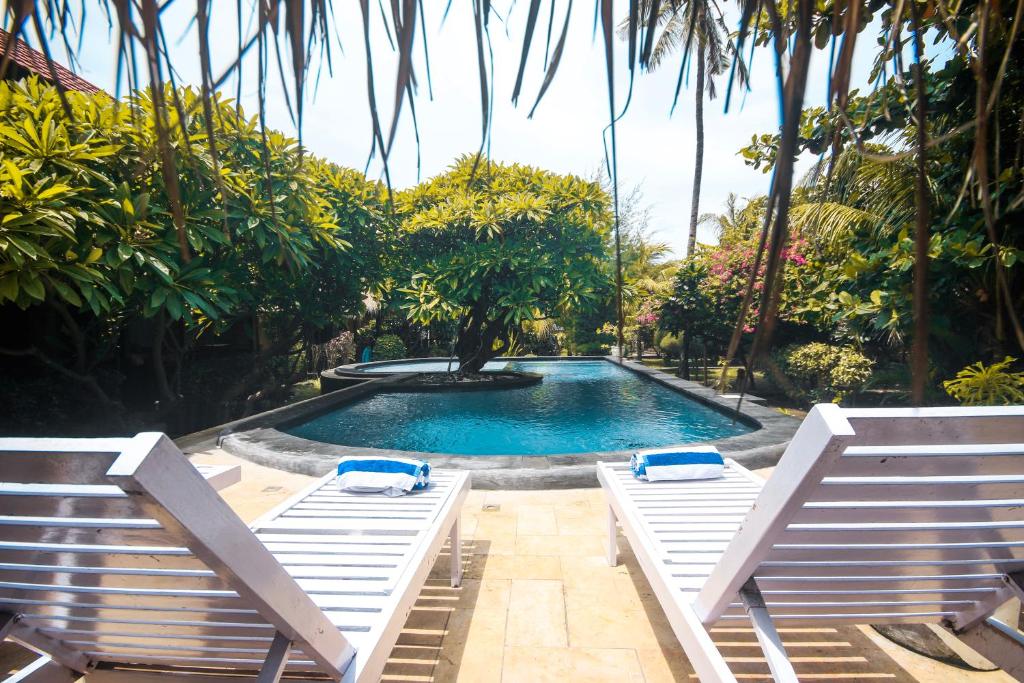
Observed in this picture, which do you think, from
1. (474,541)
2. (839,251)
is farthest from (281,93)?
(839,251)

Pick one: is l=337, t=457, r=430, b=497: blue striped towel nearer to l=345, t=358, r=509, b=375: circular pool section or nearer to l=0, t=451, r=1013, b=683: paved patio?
l=0, t=451, r=1013, b=683: paved patio

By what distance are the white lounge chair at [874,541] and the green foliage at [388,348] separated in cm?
1775

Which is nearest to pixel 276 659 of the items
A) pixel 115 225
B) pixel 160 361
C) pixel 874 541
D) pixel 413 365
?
pixel 874 541

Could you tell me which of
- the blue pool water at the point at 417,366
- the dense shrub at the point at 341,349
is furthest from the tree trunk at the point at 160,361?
the dense shrub at the point at 341,349

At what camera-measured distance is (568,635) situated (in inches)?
88.0

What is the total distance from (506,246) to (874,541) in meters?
10.1

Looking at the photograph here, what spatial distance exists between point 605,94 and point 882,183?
647 centimetres

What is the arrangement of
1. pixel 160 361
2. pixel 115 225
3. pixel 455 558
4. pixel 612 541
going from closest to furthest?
pixel 455 558 < pixel 612 541 < pixel 115 225 < pixel 160 361

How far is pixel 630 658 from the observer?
6.82 ft

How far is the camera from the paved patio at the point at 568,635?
1984 mm

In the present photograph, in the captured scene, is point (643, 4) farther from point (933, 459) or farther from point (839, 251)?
point (839, 251)

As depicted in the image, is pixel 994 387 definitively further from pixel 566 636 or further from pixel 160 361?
pixel 160 361

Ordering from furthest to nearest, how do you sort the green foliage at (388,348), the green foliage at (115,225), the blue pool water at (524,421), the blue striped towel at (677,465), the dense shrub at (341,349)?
the green foliage at (388,348), the dense shrub at (341,349), the blue pool water at (524,421), the green foliage at (115,225), the blue striped towel at (677,465)

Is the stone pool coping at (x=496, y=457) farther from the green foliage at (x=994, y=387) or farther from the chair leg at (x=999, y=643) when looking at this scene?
the chair leg at (x=999, y=643)
